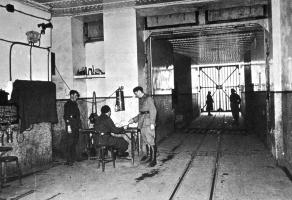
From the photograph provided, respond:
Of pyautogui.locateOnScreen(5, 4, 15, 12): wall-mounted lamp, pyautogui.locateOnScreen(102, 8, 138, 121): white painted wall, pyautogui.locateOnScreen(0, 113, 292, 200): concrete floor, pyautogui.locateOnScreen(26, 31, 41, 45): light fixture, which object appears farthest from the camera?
pyautogui.locateOnScreen(102, 8, 138, 121): white painted wall

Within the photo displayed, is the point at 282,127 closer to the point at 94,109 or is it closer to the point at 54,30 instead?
the point at 94,109

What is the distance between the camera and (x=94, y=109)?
9.37 meters

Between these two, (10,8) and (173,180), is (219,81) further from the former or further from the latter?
(10,8)

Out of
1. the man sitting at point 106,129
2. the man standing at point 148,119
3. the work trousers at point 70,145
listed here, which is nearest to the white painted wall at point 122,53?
the man standing at point 148,119

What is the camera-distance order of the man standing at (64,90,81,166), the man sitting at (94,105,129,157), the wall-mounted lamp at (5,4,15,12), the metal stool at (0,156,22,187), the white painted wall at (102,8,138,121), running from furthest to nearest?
the white painted wall at (102,8,138,121) < the man standing at (64,90,81,166) < the man sitting at (94,105,129,157) < the wall-mounted lamp at (5,4,15,12) < the metal stool at (0,156,22,187)

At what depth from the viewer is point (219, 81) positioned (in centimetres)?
2542

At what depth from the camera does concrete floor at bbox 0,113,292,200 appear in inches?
207

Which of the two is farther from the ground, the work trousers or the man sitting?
the man sitting

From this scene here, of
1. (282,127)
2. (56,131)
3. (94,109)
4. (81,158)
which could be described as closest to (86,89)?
(94,109)

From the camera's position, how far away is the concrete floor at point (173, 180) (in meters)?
5.25

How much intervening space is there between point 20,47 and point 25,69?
0.54 metres

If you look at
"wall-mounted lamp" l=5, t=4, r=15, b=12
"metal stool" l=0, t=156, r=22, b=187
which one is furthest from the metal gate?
"metal stool" l=0, t=156, r=22, b=187

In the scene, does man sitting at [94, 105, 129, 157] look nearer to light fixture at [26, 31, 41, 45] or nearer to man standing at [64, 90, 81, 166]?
man standing at [64, 90, 81, 166]

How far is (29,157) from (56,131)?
5.72 ft
